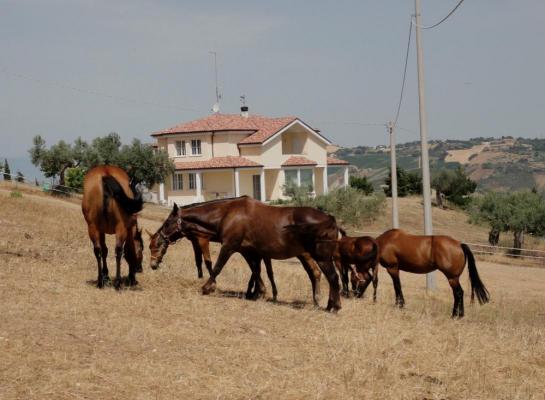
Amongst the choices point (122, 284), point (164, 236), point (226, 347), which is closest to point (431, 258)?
point (164, 236)

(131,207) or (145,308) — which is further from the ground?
(131,207)

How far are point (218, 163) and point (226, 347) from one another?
49277 mm

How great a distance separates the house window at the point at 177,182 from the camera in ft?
198

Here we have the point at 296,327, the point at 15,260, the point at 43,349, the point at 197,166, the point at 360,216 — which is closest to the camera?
the point at 43,349

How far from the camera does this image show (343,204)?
161ft

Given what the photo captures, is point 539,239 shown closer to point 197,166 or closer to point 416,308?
point 197,166

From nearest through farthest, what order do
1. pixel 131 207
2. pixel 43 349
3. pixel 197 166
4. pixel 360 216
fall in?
pixel 43 349 < pixel 131 207 < pixel 360 216 < pixel 197 166

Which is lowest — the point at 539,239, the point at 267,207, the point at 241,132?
the point at 539,239

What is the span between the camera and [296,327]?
10.8m

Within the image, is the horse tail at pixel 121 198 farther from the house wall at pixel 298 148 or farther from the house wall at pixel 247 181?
the house wall at pixel 298 148

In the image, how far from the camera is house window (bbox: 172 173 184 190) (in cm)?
6044

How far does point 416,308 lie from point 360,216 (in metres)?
34.2

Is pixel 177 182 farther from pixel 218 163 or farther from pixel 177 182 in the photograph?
pixel 218 163

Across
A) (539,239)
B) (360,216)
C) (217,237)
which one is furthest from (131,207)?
(539,239)
